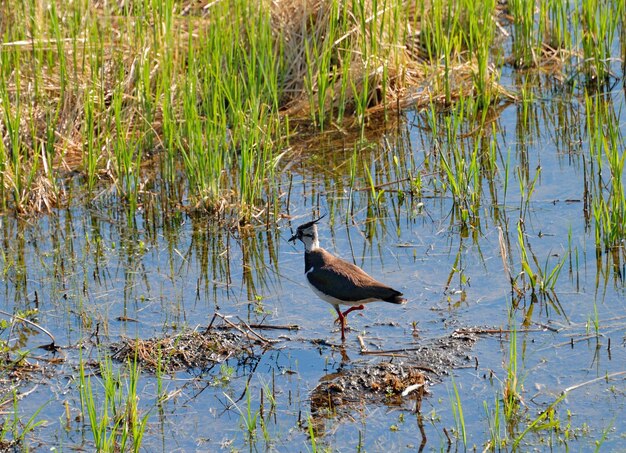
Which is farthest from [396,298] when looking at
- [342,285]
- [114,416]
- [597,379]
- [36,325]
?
[36,325]

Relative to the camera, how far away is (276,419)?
221 inches

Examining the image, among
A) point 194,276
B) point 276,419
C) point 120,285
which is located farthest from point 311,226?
point 276,419

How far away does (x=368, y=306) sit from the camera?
711 centimetres

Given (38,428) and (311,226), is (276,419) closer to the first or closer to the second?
(38,428)

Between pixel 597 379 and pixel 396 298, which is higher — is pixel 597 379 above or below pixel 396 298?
below

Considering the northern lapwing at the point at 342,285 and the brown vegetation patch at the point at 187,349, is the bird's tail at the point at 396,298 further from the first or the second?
the brown vegetation patch at the point at 187,349

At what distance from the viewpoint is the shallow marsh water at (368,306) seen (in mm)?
5535

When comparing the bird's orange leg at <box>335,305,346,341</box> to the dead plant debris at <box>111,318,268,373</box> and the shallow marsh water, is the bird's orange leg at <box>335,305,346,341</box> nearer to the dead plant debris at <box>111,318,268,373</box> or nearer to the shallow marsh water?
the shallow marsh water

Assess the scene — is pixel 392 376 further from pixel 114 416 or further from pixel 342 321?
pixel 114 416

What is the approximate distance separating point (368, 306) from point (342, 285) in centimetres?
63

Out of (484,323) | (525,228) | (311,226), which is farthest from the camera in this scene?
(525,228)

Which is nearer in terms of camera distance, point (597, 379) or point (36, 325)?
point (597, 379)

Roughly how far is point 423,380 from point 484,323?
87 cm

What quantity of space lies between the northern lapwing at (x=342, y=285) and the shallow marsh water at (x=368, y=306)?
0.22 m
